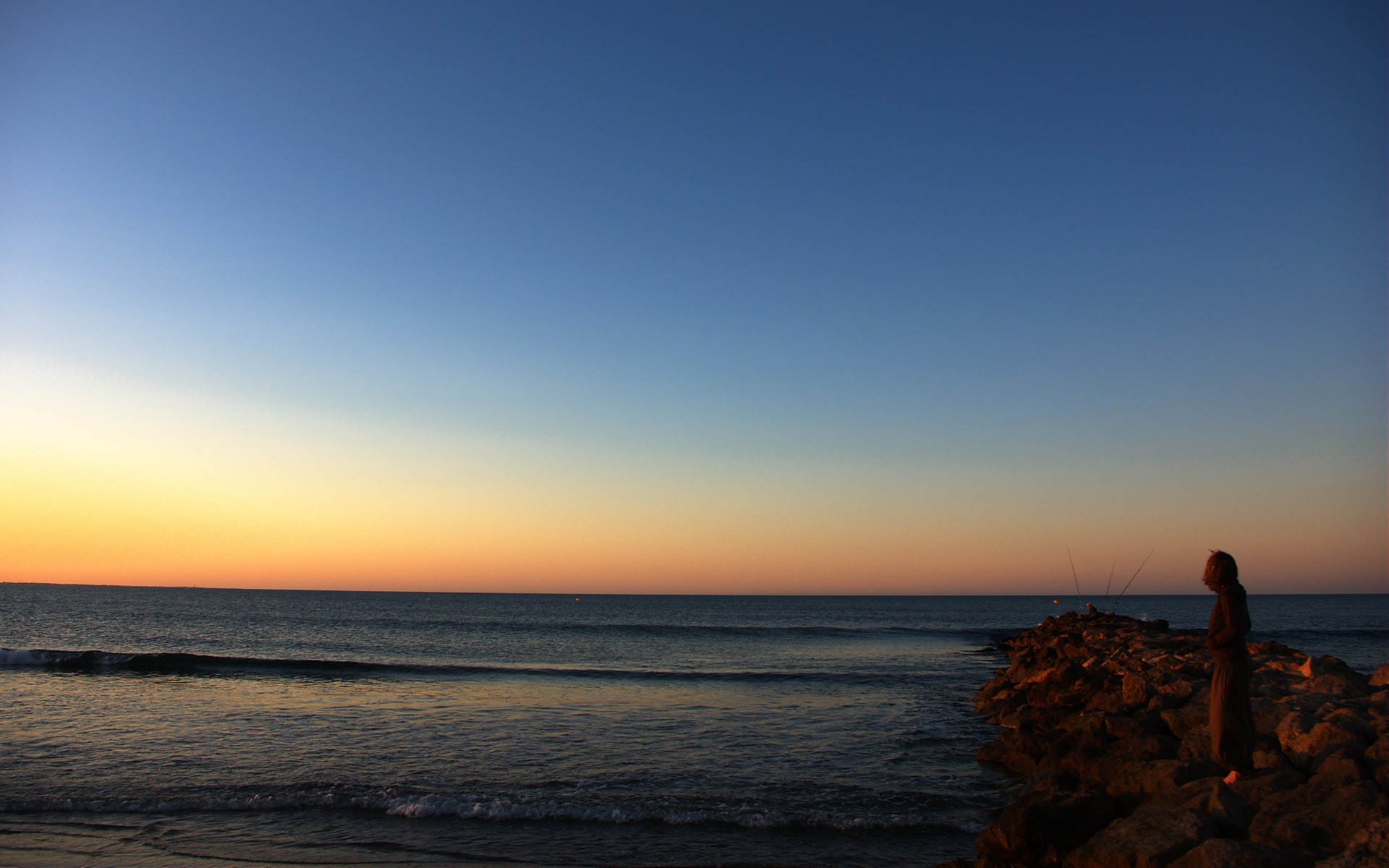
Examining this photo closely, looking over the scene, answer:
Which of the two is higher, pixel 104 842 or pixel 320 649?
pixel 104 842

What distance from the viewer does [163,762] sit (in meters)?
12.6

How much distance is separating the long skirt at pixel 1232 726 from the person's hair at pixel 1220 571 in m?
0.98

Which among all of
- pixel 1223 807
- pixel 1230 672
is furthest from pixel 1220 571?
pixel 1223 807

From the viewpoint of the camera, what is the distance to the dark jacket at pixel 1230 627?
709cm

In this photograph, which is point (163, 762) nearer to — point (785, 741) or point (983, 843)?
point (785, 741)

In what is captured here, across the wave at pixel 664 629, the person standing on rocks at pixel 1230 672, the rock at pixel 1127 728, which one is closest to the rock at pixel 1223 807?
the person standing on rocks at pixel 1230 672

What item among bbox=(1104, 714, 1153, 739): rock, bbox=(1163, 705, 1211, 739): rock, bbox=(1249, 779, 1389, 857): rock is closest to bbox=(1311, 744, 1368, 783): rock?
bbox=(1249, 779, 1389, 857): rock

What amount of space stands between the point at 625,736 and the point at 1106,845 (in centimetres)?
996

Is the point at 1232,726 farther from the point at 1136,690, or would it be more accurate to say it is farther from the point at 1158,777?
the point at 1136,690

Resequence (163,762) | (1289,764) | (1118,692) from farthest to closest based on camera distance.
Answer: (1118,692) < (163,762) < (1289,764)

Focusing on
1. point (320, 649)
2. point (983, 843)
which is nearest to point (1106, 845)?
point (983, 843)

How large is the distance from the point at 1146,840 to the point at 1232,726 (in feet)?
6.86

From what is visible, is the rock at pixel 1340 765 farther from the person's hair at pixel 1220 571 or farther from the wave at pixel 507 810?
the wave at pixel 507 810

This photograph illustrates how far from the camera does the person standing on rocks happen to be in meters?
7.06
